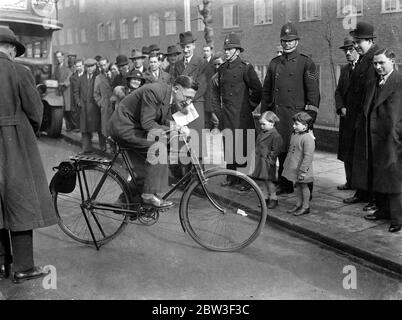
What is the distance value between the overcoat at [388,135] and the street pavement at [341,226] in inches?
18.4

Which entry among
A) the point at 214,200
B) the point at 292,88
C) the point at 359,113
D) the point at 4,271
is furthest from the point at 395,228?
the point at 4,271

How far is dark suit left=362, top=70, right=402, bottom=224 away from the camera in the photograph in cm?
522

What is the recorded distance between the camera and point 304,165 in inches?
230

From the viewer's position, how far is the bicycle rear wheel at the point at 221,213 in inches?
194

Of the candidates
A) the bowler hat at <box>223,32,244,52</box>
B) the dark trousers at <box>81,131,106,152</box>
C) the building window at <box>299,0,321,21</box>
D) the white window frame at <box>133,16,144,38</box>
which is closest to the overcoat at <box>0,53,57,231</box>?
the bowler hat at <box>223,32,244,52</box>

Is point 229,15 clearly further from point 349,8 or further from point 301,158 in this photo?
point 301,158

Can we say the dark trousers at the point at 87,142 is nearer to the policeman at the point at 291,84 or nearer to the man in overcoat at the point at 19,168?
the policeman at the point at 291,84

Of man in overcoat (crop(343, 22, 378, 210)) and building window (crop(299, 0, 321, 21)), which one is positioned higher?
building window (crop(299, 0, 321, 21))

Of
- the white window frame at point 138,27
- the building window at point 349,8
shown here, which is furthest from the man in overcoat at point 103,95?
the white window frame at point 138,27

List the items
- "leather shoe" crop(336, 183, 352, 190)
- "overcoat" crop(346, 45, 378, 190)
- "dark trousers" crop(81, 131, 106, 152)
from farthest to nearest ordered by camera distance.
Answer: "dark trousers" crop(81, 131, 106, 152) < "leather shoe" crop(336, 183, 352, 190) < "overcoat" crop(346, 45, 378, 190)

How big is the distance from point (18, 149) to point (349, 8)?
1497 cm

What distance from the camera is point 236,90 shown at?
7.13 metres

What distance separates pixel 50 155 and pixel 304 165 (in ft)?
20.4

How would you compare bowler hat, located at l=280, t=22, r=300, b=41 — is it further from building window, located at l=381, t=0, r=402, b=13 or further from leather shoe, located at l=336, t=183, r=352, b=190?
building window, located at l=381, t=0, r=402, b=13
